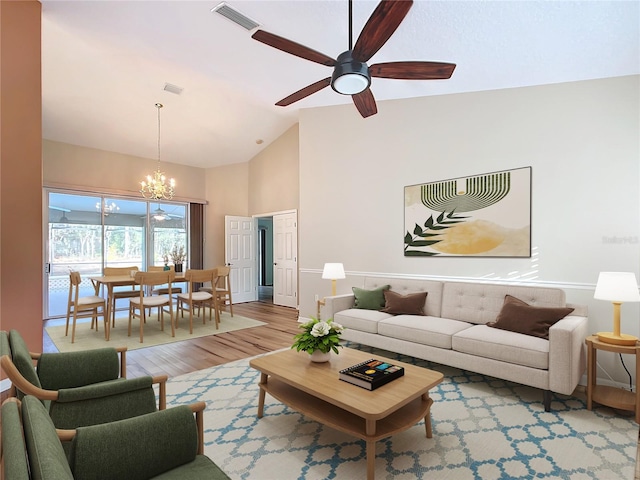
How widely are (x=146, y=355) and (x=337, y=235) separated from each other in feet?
9.99

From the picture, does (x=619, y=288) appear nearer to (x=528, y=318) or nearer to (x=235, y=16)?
(x=528, y=318)

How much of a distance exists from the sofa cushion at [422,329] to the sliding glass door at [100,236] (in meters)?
5.18

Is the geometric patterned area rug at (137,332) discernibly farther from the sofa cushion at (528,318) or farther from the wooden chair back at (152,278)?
the sofa cushion at (528,318)

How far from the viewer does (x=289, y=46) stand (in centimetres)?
227

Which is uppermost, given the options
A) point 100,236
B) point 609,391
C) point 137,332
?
point 100,236

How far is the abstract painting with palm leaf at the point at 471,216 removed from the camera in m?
3.66

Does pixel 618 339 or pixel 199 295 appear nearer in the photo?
pixel 618 339

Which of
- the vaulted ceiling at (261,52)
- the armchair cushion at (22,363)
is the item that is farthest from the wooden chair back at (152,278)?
the armchair cushion at (22,363)

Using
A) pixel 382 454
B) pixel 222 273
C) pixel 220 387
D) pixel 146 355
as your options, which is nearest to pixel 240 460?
pixel 382 454

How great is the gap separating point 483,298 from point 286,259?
4312 mm

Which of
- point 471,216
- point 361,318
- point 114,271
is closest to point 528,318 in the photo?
point 471,216

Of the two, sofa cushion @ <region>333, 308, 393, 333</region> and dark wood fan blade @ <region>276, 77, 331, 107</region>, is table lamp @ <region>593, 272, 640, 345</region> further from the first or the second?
dark wood fan blade @ <region>276, 77, 331, 107</region>

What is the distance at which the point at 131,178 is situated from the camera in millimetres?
6930

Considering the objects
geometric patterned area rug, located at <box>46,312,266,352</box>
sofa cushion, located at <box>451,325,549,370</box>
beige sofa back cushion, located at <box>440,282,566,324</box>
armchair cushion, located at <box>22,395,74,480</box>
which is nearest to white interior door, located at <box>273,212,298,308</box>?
geometric patterned area rug, located at <box>46,312,266,352</box>
